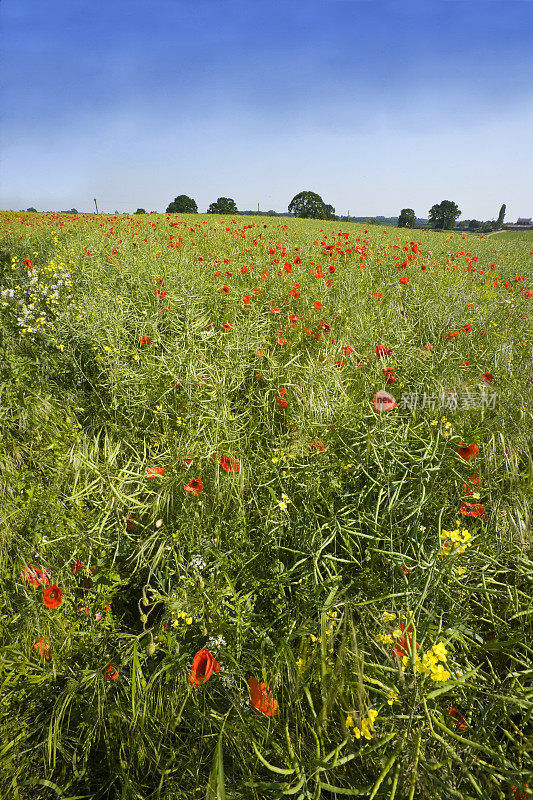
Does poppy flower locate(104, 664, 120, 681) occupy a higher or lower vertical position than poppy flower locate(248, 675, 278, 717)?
lower

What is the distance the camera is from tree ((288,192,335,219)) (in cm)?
3881

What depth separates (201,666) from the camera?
3.18ft

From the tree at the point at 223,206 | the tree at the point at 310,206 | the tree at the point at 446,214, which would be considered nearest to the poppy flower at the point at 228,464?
the tree at the point at 223,206

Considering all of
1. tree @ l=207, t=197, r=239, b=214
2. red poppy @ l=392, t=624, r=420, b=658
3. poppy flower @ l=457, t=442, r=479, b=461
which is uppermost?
tree @ l=207, t=197, r=239, b=214

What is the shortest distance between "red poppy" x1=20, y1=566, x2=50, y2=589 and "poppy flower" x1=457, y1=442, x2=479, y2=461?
153 centimetres

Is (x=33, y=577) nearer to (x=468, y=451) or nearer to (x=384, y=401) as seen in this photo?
(x=384, y=401)

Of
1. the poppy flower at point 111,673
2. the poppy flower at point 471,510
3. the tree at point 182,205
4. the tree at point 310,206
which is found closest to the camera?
the poppy flower at point 111,673

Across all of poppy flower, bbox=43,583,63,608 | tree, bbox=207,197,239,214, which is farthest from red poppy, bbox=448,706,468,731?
tree, bbox=207,197,239,214

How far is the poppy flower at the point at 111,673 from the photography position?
3.53ft

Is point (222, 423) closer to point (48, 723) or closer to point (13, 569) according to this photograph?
point (13, 569)

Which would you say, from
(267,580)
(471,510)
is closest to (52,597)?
(267,580)

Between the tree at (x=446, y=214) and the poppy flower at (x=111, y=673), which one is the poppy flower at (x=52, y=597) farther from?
the tree at (x=446, y=214)

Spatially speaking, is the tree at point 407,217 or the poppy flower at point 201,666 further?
the tree at point 407,217

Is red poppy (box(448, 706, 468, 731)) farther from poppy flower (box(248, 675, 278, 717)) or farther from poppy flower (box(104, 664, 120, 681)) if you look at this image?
poppy flower (box(104, 664, 120, 681))
